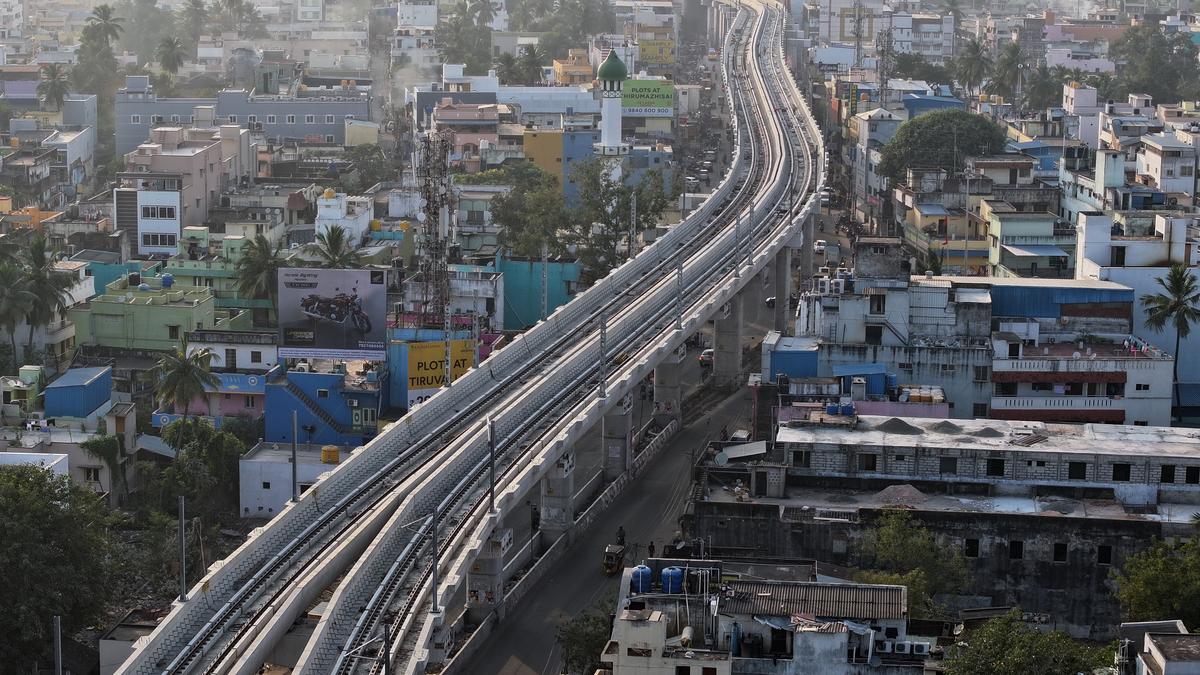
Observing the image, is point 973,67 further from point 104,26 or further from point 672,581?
point 672,581

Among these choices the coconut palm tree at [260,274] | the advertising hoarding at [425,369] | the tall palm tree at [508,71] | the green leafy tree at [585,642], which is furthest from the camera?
the tall palm tree at [508,71]

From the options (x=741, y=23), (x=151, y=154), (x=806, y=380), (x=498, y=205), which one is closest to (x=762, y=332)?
(x=498, y=205)

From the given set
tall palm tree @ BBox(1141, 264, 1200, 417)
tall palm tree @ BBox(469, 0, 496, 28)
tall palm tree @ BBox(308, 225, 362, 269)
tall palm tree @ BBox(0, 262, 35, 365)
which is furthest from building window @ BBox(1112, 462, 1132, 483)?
tall palm tree @ BBox(469, 0, 496, 28)

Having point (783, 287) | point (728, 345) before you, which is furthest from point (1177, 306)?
point (783, 287)

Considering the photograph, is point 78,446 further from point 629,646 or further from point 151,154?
Result: point 151,154

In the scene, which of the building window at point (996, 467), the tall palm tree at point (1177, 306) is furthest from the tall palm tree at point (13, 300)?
the tall palm tree at point (1177, 306)

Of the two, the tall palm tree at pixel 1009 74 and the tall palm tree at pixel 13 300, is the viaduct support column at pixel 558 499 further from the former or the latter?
the tall palm tree at pixel 1009 74

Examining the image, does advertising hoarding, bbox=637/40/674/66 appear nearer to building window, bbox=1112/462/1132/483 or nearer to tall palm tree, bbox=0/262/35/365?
tall palm tree, bbox=0/262/35/365
